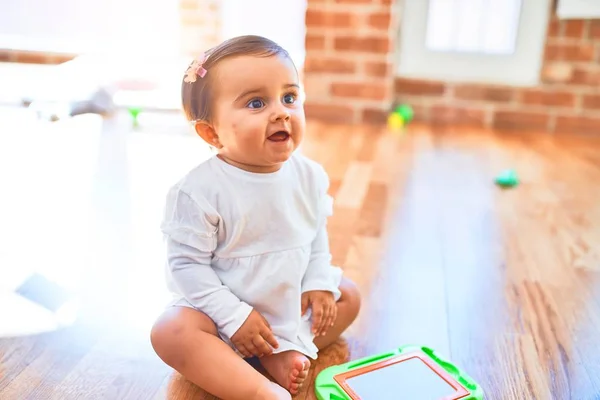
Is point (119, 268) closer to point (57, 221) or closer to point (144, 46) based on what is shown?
point (57, 221)

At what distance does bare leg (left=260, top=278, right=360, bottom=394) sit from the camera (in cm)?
86

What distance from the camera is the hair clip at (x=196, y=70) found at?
0.85m

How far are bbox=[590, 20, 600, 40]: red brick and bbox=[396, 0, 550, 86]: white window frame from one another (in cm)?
16

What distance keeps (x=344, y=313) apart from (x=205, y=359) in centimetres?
26

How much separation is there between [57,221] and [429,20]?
1.71 meters

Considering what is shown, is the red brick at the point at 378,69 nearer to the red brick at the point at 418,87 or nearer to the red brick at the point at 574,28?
the red brick at the point at 418,87

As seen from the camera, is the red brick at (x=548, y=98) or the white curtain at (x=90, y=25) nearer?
the red brick at (x=548, y=98)

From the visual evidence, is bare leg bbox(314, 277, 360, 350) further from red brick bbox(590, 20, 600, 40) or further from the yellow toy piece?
red brick bbox(590, 20, 600, 40)

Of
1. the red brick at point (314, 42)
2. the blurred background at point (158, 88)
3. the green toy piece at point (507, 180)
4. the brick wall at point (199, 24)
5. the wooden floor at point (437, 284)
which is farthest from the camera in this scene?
the brick wall at point (199, 24)

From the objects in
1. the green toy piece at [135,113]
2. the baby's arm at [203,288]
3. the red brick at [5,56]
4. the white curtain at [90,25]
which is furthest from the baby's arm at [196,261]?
the red brick at [5,56]

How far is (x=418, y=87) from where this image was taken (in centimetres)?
260

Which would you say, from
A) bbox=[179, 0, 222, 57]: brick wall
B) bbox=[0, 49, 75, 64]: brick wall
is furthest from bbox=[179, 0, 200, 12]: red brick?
bbox=[0, 49, 75, 64]: brick wall

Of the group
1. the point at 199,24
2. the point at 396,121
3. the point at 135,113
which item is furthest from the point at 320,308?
the point at 199,24

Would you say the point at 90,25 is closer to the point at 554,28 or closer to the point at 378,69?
the point at 378,69
